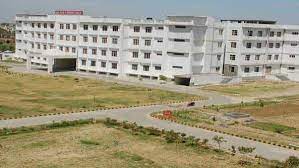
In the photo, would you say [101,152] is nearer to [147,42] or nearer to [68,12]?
[147,42]

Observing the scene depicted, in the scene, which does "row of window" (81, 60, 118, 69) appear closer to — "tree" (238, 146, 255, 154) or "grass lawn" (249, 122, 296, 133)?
"grass lawn" (249, 122, 296, 133)

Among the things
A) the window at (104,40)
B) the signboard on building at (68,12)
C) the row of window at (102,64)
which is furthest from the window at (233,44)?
the signboard on building at (68,12)

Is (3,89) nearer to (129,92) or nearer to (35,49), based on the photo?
(129,92)

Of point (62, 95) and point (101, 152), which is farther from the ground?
point (62, 95)

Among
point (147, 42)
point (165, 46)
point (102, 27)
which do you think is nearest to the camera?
point (165, 46)

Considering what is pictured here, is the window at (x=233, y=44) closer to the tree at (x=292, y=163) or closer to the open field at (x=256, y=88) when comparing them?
the open field at (x=256, y=88)

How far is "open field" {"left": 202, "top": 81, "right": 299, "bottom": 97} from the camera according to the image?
82.5 meters

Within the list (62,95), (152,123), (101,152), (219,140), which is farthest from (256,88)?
(101,152)

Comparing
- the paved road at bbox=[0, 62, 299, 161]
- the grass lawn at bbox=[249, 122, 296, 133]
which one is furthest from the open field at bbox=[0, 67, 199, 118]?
the grass lawn at bbox=[249, 122, 296, 133]

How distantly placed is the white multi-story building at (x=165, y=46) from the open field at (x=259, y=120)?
81.1 feet

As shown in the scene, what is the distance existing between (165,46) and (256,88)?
20071mm

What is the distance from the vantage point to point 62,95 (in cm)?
7062

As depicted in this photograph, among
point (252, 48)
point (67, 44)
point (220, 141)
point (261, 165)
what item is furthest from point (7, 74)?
point (261, 165)

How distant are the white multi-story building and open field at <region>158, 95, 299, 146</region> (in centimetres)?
2473
